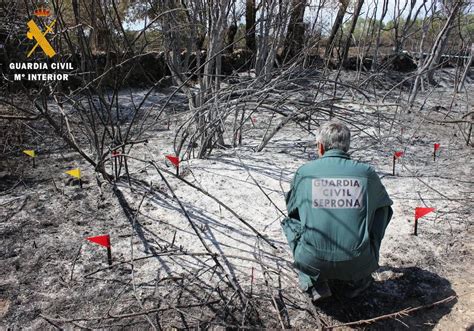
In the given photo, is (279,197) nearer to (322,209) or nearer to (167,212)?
(167,212)

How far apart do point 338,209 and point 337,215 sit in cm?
3

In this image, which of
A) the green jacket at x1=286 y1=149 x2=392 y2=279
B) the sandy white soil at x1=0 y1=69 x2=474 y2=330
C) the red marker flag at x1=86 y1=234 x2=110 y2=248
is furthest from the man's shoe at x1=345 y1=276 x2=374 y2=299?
the red marker flag at x1=86 y1=234 x2=110 y2=248

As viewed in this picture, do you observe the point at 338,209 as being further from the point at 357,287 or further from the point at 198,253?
the point at 198,253

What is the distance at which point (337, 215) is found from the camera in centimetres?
197

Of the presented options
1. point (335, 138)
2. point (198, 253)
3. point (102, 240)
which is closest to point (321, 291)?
point (198, 253)

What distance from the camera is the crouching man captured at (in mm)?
1967

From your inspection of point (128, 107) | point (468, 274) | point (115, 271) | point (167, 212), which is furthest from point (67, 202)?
point (128, 107)

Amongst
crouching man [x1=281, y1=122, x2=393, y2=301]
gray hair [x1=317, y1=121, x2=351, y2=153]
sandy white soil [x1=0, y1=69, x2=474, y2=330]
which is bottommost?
sandy white soil [x1=0, y1=69, x2=474, y2=330]

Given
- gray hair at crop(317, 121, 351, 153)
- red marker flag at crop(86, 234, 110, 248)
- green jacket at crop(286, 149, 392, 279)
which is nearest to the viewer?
green jacket at crop(286, 149, 392, 279)

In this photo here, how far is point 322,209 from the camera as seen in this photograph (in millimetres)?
1990

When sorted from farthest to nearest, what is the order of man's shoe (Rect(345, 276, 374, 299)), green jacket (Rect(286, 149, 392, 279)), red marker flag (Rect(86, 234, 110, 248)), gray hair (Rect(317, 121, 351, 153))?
red marker flag (Rect(86, 234, 110, 248))
man's shoe (Rect(345, 276, 374, 299))
gray hair (Rect(317, 121, 351, 153))
green jacket (Rect(286, 149, 392, 279))

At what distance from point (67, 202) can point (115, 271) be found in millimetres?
1065

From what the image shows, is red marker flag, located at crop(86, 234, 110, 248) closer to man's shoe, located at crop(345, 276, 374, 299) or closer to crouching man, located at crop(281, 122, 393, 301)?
crouching man, located at crop(281, 122, 393, 301)

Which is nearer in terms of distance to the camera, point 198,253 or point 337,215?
point 337,215
